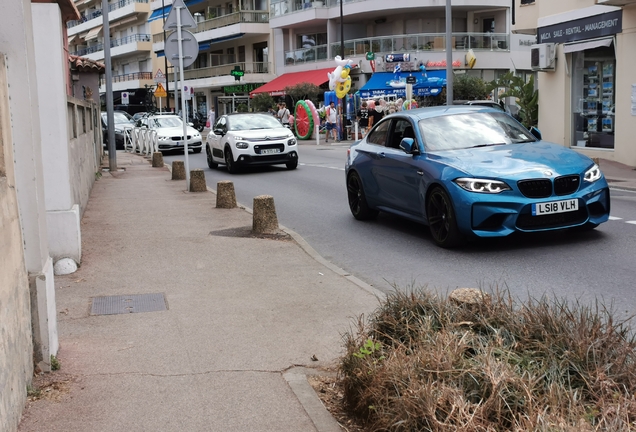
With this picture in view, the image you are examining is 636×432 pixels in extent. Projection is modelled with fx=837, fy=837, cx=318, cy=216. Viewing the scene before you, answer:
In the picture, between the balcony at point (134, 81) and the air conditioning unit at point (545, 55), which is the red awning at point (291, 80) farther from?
the balcony at point (134, 81)

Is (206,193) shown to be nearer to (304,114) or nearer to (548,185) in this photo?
(548,185)

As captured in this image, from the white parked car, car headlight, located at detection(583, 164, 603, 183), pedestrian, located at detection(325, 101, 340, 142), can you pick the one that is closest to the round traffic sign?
car headlight, located at detection(583, 164, 603, 183)

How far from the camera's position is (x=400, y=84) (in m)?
44.2

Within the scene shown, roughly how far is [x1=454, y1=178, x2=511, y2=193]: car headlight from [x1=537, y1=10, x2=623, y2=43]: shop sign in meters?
14.0

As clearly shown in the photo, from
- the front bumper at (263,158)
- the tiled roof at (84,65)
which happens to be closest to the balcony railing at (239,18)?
the tiled roof at (84,65)

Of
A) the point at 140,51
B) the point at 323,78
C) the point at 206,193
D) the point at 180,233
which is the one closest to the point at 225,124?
the point at 206,193

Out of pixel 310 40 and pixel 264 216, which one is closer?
pixel 264 216

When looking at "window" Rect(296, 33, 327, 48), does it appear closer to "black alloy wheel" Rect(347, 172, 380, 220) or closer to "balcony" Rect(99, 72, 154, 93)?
"balcony" Rect(99, 72, 154, 93)

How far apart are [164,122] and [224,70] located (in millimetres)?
33693

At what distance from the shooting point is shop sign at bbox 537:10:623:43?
70.0 ft

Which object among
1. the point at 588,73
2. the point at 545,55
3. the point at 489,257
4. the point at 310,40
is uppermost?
the point at 310,40

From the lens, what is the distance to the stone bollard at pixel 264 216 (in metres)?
11.1

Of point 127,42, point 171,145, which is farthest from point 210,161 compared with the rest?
point 127,42

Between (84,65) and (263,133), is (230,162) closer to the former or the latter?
(263,133)
